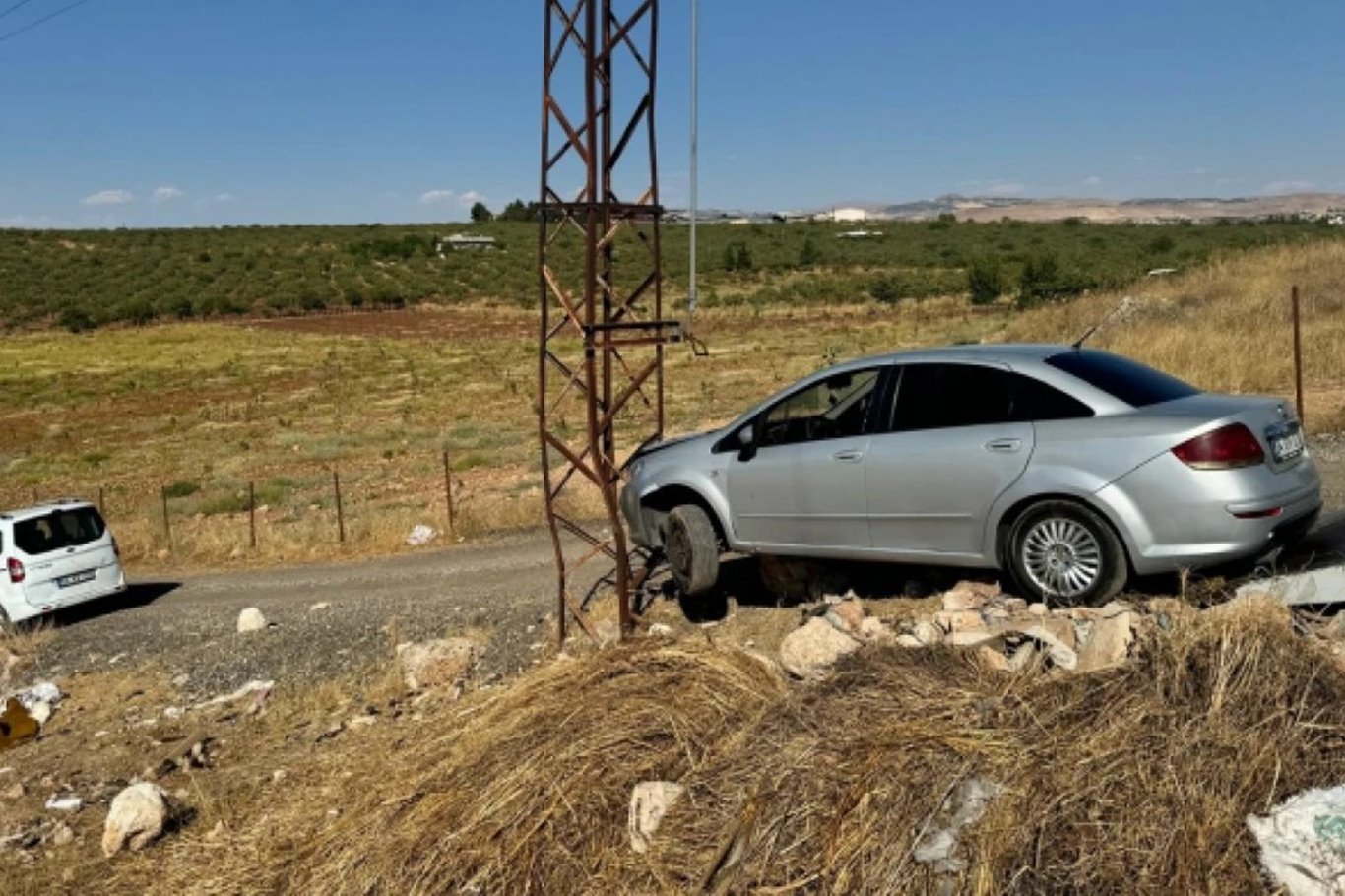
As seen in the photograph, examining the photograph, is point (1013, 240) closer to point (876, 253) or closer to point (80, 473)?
point (876, 253)

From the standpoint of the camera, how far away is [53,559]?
15078 mm

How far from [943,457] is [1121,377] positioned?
119 centimetres

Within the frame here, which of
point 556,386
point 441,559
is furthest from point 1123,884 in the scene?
point 556,386

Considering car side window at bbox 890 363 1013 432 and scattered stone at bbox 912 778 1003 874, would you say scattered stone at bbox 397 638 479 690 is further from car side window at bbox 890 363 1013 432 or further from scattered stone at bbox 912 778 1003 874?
scattered stone at bbox 912 778 1003 874

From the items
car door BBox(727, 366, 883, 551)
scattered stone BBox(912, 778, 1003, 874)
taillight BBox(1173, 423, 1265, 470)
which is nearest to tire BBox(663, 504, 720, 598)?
car door BBox(727, 366, 883, 551)

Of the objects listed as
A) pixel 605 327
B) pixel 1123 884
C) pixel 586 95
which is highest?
pixel 586 95

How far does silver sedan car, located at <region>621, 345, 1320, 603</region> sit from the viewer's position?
6.78m

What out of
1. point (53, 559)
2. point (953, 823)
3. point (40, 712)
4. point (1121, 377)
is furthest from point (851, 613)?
point (53, 559)

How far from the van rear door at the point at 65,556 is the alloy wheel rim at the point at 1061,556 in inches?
491

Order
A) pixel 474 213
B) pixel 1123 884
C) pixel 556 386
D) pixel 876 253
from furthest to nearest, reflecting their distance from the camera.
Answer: pixel 474 213 < pixel 876 253 < pixel 556 386 < pixel 1123 884

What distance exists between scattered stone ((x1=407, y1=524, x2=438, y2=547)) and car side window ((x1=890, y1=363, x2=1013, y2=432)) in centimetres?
1053

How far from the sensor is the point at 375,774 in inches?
264

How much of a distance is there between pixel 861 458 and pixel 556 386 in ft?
101

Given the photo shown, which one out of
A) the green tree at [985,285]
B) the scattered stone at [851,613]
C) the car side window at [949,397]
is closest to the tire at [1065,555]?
the car side window at [949,397]
